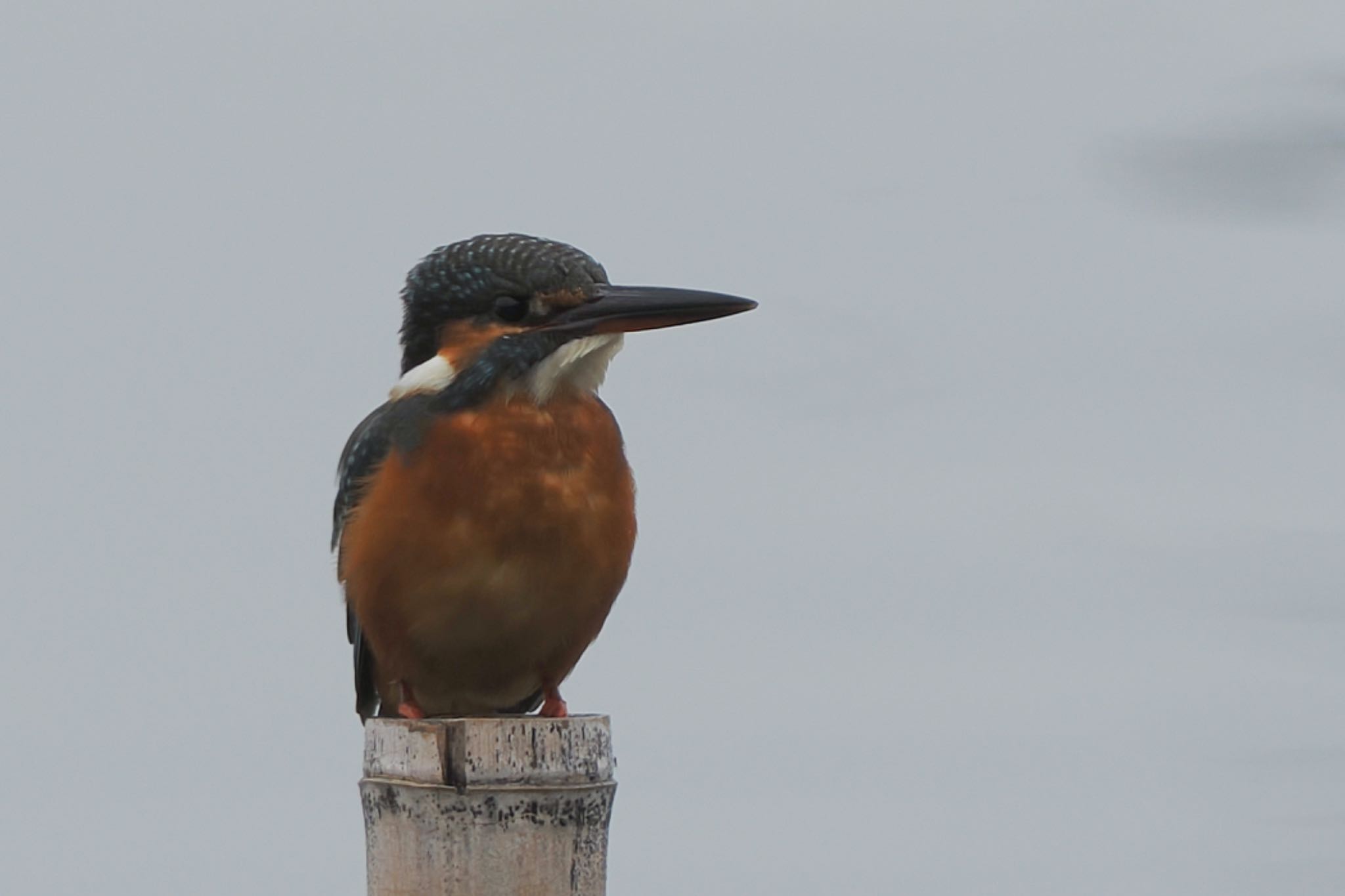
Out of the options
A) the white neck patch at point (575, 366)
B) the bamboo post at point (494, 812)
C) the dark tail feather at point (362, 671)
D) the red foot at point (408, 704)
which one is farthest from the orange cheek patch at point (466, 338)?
the bamboo post at point (494, 812)

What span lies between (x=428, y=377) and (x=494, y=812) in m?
1.66

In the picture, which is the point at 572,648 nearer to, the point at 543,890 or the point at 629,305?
the point at 629,305

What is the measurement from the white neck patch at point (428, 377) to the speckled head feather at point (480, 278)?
0.06m

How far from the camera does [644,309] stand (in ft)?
14.7

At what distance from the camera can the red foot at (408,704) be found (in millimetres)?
4922

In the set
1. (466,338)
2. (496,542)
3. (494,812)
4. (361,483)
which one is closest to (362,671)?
(361,483)

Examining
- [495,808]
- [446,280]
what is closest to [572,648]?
[446,280]

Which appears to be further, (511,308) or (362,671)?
(362,671)

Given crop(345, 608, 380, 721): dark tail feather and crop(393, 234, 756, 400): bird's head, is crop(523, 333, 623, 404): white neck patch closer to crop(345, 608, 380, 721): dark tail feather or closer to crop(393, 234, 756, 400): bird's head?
crop(393, 234, 756, 400): bird's head

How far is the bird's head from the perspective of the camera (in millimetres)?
4496

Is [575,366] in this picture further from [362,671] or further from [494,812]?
[494,812]

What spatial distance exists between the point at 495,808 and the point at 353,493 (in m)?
1.69

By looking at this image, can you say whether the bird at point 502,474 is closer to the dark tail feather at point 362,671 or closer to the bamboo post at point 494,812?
the dark tail feather at point 362,671

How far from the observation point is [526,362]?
15.2 feet
